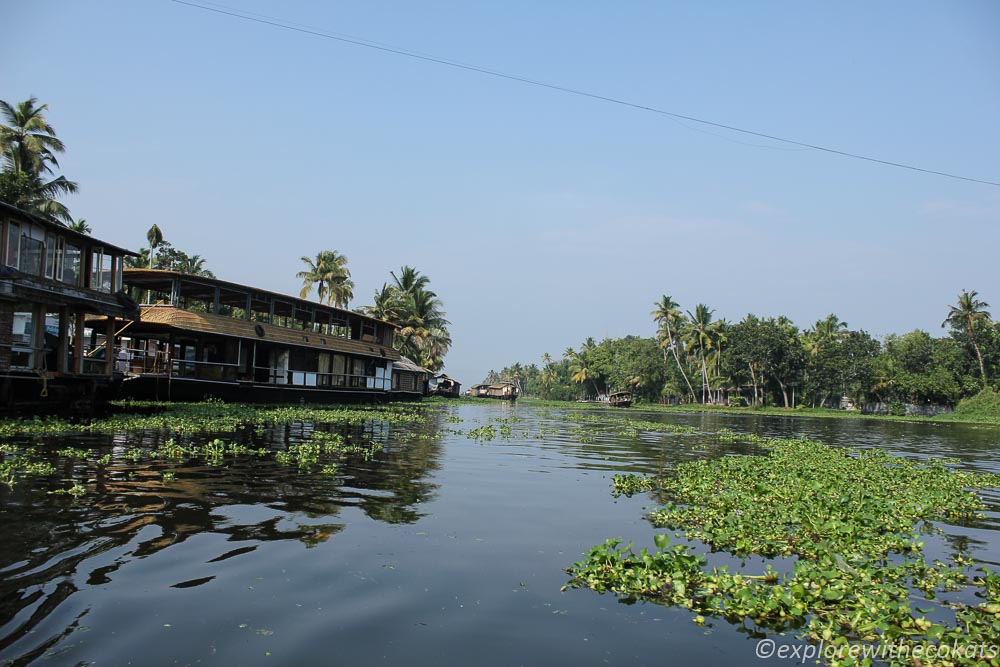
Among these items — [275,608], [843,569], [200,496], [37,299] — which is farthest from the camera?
[37,299]

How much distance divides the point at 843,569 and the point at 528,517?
16.1ft

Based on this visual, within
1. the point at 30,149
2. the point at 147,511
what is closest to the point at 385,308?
the point at 30,149

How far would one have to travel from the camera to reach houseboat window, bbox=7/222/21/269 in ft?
64.2

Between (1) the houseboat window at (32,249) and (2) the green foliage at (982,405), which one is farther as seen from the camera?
(2) the green foliage at (982,405)

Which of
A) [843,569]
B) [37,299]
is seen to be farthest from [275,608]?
[37,299]

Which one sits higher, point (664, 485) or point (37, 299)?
point (37, 299)

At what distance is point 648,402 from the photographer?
96562 millimetres

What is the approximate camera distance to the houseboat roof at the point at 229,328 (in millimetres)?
29062

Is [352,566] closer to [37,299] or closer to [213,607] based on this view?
[213,607]

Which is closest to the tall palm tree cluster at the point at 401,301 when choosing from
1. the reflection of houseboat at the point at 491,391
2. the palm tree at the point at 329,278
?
the palm tree at the point at 329,278

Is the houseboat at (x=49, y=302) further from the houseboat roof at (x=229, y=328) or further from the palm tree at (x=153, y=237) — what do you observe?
the palm tree at (x=153, y=237)

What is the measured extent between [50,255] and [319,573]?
65.3 ft

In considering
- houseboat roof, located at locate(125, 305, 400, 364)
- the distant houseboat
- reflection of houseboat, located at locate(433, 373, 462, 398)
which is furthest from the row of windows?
reflection of houseboat, located at locate(433, 373, 462, 398)

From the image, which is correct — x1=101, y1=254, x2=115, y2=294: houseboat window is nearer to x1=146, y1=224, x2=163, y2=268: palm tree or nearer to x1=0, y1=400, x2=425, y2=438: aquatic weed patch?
x1=0, y1=400, x2=425, y2=438: aquatic weed patch
